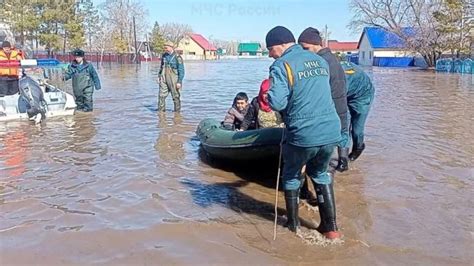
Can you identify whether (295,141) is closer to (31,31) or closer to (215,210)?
(215,210)

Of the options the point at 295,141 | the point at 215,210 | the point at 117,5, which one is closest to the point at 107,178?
the point at 215,210

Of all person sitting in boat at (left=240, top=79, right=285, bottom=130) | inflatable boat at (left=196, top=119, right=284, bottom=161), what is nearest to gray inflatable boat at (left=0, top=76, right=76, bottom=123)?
inflatable boat at (left=196, top=119, right=284, bottom=161)

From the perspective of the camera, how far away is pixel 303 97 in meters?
3.77

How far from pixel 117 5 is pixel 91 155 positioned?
208 feet

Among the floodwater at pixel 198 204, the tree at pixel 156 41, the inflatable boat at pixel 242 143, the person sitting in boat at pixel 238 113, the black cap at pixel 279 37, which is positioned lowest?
the floodwater at pixel 198 204

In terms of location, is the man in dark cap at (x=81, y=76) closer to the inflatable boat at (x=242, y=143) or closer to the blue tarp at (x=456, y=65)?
the inflatable boat at (x=242, y=143)

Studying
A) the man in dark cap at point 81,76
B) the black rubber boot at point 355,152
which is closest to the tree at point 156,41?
the man in dark cap at point 81,76

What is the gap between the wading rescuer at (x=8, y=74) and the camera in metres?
10.8

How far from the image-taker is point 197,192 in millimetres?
5688

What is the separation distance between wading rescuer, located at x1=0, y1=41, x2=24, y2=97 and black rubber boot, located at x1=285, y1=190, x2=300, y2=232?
342 inches

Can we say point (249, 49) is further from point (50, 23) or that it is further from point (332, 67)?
point (332, 67)

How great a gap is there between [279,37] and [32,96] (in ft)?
26.7

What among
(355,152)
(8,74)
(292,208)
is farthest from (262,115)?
(8,74)

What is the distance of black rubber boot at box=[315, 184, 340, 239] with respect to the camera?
4.09 metres
